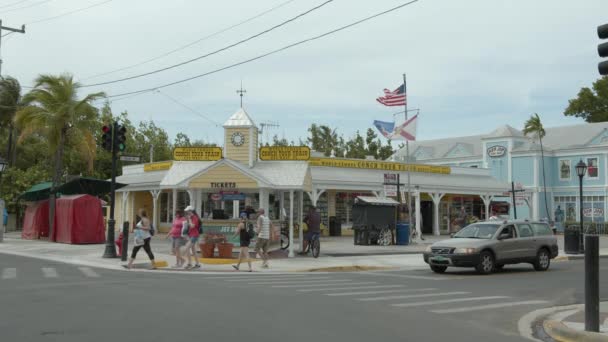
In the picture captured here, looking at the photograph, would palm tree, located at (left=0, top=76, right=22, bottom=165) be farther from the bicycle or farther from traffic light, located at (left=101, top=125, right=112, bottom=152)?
the bicycle

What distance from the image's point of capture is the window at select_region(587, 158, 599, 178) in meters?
50.5

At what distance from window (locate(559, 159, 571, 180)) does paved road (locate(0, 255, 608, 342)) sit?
3835 centimetres

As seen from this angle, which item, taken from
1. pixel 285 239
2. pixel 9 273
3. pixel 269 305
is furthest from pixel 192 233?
pixel 269 305

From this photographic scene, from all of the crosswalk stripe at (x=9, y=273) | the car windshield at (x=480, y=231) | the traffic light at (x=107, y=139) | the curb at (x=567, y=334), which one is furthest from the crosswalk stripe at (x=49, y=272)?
the curb at (x=567, y=334)

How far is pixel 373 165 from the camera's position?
39.2 m

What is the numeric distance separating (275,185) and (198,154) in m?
4.10

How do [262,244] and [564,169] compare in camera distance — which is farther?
[564,169]

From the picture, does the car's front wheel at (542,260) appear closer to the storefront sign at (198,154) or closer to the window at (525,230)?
the window at (525,230)

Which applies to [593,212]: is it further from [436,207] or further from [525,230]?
[525,230]

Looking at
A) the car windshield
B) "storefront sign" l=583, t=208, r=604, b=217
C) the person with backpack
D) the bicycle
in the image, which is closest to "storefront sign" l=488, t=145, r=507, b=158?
"storefront sign" l=583, t=208, r=604, b=217

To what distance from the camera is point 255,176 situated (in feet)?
77.2

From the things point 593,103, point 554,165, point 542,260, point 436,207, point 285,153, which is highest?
point 593,103

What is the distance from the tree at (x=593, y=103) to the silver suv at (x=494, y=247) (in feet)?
188

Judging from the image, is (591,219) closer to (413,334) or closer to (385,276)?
(385,276)
